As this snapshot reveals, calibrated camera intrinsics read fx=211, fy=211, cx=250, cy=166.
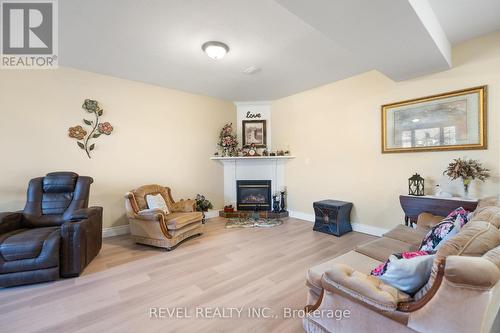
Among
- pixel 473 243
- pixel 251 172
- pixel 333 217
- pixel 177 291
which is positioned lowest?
pixel 177 291

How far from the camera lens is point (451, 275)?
87cm

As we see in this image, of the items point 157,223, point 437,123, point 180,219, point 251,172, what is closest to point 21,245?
point 157,223

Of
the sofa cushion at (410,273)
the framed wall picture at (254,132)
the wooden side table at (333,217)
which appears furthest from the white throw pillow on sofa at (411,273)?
the framed wall picture at (254,132)

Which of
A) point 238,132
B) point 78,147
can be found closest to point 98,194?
point 78,147

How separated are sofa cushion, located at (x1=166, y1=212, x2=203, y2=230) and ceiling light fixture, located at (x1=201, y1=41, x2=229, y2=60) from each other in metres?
2.34

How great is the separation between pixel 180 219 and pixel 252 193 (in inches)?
85.0

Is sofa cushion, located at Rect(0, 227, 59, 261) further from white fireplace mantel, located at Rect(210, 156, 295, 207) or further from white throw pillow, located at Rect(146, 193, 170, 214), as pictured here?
white fireplace mantel, located at Rect(210, 156, 295, 207)

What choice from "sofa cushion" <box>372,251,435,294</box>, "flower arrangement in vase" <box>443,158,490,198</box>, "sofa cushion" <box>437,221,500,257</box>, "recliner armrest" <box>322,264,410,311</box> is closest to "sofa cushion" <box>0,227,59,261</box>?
"recliner armrest" <box>322,264,410,311</box>

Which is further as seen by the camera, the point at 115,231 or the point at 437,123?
the point at 115,231

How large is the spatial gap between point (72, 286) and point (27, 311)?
37cm

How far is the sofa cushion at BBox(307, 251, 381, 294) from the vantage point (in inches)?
57.4

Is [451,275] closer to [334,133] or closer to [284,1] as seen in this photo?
[284,1]

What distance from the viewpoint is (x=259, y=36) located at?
2.56m

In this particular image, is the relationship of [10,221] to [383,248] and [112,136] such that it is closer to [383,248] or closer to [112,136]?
[112,136]
